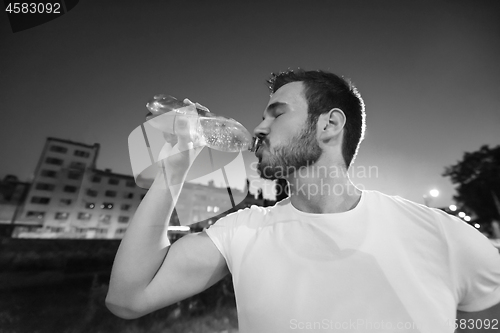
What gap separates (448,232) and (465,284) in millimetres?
241

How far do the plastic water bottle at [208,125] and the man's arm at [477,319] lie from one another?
4.67ft

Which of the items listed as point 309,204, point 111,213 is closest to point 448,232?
point 309,204

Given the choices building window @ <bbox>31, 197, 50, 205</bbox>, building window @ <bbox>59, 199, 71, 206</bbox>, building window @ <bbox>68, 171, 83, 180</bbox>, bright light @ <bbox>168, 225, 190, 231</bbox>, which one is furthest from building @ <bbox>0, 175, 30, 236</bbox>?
bright light @ <bbox>168, 225, 190, 231</bbox>

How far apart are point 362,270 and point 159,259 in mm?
961

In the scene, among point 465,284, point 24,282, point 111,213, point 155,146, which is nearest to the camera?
point 465,284

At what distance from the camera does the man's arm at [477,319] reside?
1321 millimetres

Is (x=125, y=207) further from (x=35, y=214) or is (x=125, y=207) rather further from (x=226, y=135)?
(x=226, y=135)

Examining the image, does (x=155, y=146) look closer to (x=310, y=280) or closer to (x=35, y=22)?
(x=310, y=280)

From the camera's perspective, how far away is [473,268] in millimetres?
1232

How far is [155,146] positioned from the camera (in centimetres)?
162

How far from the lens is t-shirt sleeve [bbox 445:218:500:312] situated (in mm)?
1232

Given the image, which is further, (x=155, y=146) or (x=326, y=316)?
(x=155, y=146)

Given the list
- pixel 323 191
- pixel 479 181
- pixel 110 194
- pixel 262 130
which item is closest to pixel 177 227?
pixel 262 130

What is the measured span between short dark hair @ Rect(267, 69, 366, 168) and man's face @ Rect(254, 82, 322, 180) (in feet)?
0.25
